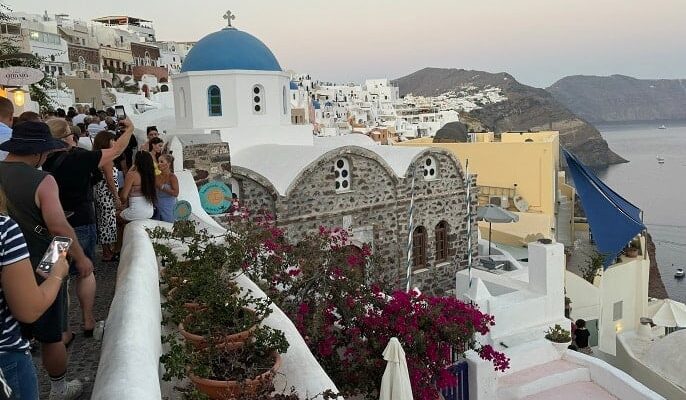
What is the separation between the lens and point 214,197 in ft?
28.2

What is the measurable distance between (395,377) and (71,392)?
2.32 metres

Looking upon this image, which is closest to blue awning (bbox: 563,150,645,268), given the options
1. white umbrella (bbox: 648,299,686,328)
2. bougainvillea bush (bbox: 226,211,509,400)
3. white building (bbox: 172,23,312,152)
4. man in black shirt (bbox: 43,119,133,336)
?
white umbrella (bbox: 648,299,686,328)

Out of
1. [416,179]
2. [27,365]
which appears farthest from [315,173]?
[27,365]

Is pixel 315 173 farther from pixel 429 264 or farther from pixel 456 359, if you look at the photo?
pixel 456 359

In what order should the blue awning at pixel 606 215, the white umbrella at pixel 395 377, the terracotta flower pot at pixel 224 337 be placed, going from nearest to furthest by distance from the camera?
the terracotta flower pot at pixel 224 337 < the white umbrella at pixel 395 377 < the blue awning at pixel 606 215

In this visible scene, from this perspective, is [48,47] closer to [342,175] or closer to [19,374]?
[342,175]

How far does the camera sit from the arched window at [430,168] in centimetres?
1290

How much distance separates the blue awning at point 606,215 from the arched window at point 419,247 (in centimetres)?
424

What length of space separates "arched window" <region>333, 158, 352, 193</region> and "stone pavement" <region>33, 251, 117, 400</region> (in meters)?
6.98

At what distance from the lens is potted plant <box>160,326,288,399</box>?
271cm

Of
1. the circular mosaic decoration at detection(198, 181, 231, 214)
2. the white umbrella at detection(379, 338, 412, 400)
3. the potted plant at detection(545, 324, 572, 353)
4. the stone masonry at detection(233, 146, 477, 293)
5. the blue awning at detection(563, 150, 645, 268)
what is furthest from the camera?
the blue awning at detection(563, 150, 645, 268)

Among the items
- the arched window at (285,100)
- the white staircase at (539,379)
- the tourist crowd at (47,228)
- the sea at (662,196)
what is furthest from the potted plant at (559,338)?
the sea at (662,196)

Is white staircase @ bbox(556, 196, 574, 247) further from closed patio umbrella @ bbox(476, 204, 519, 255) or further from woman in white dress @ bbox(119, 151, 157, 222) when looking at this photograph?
woman in white dress @ bbox(119, 151, 157, 222)

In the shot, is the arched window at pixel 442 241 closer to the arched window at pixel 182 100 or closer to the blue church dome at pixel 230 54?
the blue church dome at pixel 230 54
